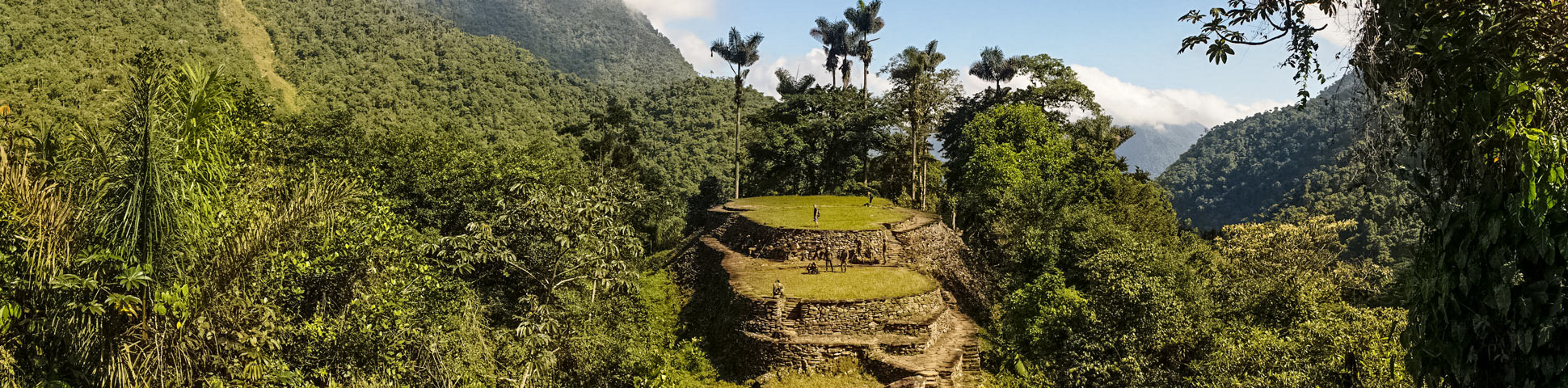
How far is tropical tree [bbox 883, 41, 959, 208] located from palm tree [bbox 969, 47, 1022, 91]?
2.02 m

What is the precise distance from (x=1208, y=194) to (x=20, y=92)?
3615 inches

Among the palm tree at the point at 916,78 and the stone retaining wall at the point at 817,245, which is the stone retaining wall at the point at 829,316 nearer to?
the stone retaining wall at the point at 817,245

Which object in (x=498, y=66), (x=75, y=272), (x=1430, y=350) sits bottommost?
(x=75, y=272)

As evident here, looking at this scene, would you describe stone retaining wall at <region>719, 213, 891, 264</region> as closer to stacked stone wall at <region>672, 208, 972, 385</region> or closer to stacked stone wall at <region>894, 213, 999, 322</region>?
stacked stone wall at <region>894, 213, 999, 322</region>

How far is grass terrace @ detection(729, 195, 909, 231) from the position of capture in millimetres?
22797

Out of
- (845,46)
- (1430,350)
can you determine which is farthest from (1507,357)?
(845,46)

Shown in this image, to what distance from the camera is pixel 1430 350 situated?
3.70m

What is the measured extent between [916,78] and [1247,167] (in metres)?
65.1

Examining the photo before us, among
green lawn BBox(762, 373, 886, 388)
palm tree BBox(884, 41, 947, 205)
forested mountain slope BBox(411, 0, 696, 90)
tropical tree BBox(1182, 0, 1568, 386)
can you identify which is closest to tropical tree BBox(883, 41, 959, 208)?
palm tree BBox(884, 41, 947, 205)

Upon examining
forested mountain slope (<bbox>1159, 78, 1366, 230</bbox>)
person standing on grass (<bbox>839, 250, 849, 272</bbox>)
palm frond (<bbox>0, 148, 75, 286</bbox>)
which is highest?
forested mountain slope (<bbox>1159, 78, 1366, 230</bbox>)

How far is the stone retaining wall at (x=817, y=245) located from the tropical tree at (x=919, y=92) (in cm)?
1059

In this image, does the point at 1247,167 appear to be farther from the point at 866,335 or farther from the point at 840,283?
the point at 866,335

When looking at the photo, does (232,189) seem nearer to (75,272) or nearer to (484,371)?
(75,272)

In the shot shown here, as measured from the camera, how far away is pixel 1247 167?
77750 millimetres
